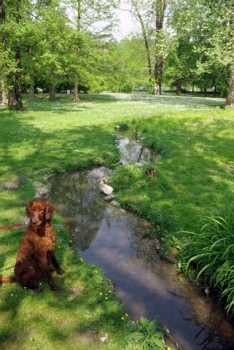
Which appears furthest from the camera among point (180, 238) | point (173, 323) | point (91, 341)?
point (180, 238)

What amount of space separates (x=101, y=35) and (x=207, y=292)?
4168 centimetres

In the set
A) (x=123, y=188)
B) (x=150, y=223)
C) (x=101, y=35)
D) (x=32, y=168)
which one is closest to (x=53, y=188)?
(x=32, y=168)

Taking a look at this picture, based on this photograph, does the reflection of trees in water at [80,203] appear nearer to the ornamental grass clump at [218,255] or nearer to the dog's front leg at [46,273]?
the dog's front leg at [46,273]

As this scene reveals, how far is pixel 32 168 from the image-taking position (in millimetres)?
12414

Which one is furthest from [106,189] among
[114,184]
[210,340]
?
[210,340]

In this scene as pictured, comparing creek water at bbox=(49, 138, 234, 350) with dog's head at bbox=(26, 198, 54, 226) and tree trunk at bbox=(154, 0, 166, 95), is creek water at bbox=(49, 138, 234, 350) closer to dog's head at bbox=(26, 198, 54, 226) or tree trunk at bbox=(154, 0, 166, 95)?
dog's head at bbox=(26, 198, 54, 226)

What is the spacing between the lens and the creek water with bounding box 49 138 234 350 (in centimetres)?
520

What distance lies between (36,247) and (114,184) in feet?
20.5

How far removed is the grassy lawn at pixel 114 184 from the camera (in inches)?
187

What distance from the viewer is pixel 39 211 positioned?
508 centimetres

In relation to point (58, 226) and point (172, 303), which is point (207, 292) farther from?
point (58, 226)

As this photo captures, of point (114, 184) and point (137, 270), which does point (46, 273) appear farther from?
point (114, 184)

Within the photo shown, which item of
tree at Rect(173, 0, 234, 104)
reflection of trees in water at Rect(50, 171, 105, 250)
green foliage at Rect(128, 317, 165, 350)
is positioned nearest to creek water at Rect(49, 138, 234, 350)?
reflection of trees in water at Rect(50, 171, 105, 250)

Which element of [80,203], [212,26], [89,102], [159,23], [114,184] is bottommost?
[80,203]
